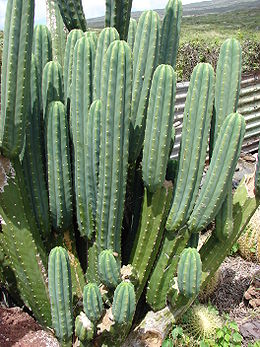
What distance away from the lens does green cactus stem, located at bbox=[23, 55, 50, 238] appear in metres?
2.59

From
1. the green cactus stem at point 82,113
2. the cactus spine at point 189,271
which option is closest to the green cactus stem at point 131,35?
the green cactus stem at point 82,113

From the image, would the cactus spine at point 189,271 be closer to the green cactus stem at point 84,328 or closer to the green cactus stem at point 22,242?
the green cactus stem at point 84,328

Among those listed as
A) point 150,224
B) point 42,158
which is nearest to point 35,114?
point 42,158

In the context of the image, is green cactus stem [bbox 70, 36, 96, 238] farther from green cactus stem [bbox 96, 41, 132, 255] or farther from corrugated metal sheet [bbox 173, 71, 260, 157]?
corrugated metal sheet [bbox 173, 71, 260, 157]

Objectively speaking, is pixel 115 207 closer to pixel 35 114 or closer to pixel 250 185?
pixel 35 114

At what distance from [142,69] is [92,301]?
4.44ft

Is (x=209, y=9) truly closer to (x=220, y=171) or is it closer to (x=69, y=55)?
(x=69, y=55)

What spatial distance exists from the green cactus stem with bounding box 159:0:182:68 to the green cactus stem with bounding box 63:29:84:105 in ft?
1.74

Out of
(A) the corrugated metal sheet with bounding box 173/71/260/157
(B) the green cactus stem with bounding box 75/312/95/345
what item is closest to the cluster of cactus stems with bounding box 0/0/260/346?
(B) the green cactus stem with bounding box 75/312/95/345

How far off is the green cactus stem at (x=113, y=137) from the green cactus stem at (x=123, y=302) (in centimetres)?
45

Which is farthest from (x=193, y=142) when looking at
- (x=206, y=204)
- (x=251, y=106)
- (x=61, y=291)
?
(x=251, y=106)

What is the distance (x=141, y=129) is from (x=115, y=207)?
51 centimetres

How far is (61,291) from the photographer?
7.38 ft

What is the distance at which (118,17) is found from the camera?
2793 millimetres
